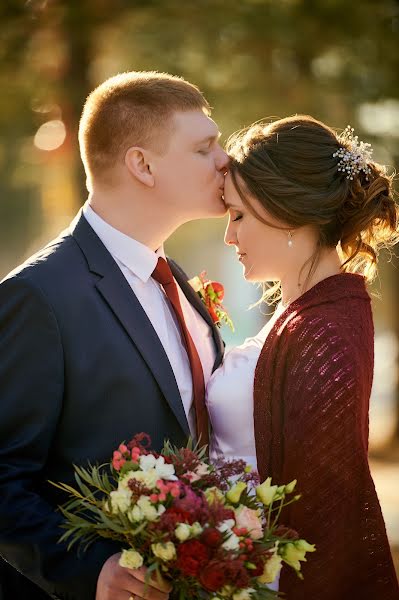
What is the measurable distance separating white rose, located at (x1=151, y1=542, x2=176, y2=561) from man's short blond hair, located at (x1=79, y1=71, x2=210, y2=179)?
5.53 feet

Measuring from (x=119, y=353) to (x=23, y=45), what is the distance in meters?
5.31

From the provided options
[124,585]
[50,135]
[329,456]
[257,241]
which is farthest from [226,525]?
[50,135]

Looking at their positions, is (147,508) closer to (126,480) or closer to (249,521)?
(126,480)

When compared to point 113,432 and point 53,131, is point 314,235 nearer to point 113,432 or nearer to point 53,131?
point 113,432

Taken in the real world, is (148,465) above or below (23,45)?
below

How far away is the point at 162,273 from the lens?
369cm

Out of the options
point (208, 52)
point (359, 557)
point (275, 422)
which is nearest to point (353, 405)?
point (275, 422)

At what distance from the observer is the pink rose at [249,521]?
266cm

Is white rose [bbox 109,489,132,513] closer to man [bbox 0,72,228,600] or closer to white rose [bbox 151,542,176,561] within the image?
white rose [bbox 151,542,176,561]

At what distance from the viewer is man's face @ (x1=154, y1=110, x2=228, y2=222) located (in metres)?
3.71

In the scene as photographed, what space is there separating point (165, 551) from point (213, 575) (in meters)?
0.15

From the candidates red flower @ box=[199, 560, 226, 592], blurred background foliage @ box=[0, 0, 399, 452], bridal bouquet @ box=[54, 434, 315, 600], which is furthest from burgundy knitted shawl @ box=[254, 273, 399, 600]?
blurred background foliage @ box=[0, 0, 399, 452]

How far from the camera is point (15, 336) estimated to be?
3100 mm

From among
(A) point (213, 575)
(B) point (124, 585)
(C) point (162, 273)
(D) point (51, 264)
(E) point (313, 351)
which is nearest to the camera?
(A) point (213, 575)
